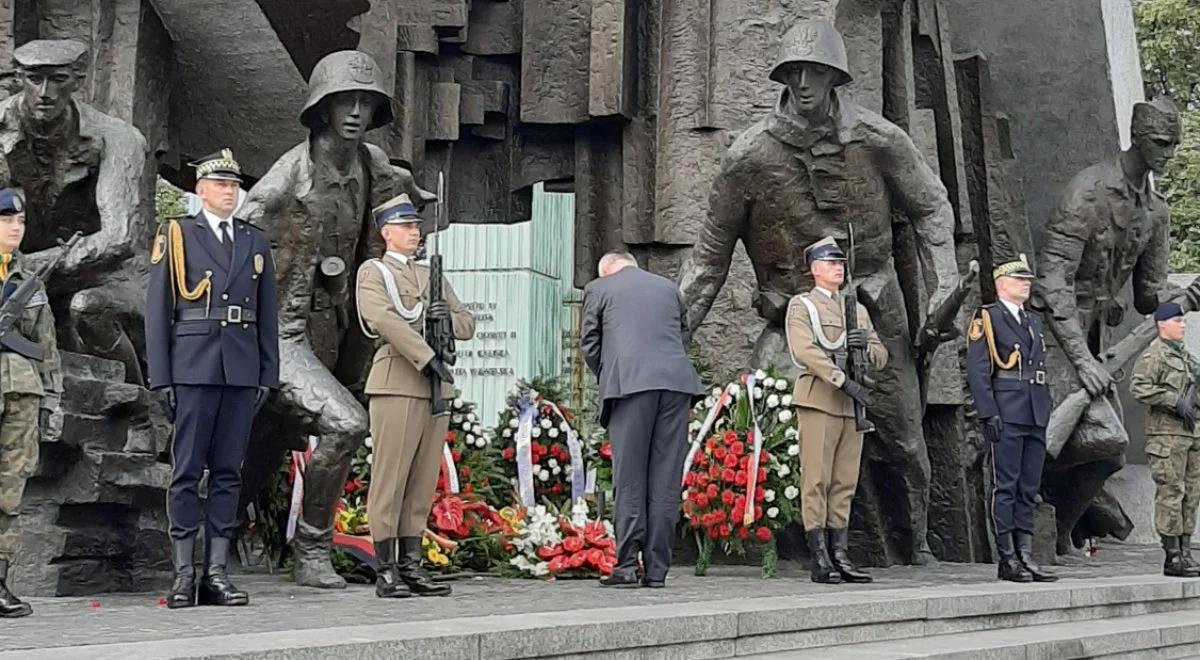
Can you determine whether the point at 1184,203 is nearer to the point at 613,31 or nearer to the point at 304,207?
the point at 613,31

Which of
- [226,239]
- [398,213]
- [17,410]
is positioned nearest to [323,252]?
[398,213]

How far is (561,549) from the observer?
32.4 feet

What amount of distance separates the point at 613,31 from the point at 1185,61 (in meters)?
20.5

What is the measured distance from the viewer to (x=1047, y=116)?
15.9 metres

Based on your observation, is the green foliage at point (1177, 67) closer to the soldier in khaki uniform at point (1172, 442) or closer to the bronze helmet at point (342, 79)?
the soldier in khaki uniform at point (1172, 442)

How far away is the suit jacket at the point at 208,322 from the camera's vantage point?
24.3 ft

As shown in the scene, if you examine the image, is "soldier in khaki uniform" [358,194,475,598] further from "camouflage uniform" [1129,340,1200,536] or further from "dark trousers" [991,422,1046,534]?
"camouflage uniform" [1129,340,1200,536]

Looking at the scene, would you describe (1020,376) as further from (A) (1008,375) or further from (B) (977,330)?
(B) (977,330)

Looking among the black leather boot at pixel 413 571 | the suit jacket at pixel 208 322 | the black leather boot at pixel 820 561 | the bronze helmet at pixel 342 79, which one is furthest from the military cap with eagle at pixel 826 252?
the suit jacket at pixel 208 322

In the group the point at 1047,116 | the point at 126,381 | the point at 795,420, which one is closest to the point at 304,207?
the point at 126,381

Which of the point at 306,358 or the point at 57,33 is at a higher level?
the point at 57,33

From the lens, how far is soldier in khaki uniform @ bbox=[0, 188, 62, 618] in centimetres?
695

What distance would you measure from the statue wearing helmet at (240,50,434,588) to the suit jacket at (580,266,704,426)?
1.21 metres

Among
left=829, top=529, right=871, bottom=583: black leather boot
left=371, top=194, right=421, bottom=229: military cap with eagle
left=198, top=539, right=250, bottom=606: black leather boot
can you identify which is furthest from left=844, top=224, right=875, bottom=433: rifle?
left=198, top=539, right=250, bottom=606: black leather boot
